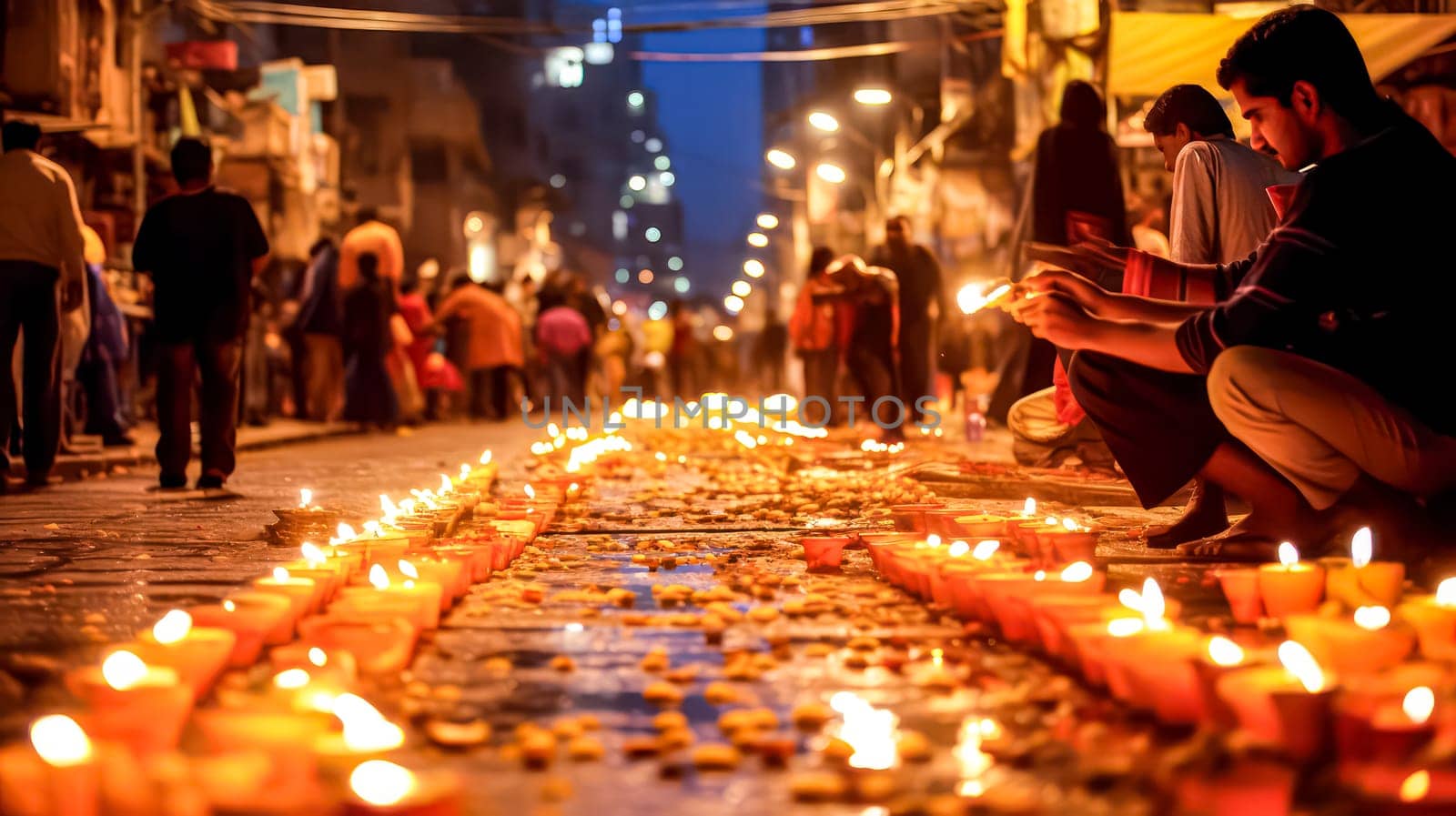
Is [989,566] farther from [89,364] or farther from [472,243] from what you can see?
[472,243]

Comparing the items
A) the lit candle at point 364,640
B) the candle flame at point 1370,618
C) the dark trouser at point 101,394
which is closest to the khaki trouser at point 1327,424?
the candle flame at point 1370,618

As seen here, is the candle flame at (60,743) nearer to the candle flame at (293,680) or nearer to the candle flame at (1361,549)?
the candle flame at (293,680)

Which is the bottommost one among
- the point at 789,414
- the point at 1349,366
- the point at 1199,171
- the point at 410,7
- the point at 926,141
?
the point at 789,414

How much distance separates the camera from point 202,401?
945 centimetres

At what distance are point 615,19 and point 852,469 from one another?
1595 centimetres

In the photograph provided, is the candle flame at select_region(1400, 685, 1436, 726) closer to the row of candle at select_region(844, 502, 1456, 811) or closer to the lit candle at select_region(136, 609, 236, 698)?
the row of candle at select_region(844, 502, 1456, 811)

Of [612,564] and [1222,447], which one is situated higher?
[1222,447]

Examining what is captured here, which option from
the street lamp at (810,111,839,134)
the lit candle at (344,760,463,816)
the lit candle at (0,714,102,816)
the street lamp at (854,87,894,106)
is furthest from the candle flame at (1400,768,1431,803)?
the street lamp at (810,111,839,134)

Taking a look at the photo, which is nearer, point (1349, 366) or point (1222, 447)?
point (1349, 366)

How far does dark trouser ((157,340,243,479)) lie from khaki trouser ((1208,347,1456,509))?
6.32 metres

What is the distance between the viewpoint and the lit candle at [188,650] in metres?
3.03

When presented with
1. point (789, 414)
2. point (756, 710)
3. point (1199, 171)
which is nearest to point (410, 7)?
point (789, 414)

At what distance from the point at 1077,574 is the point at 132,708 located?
2.25 meters

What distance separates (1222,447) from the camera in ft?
17.7
